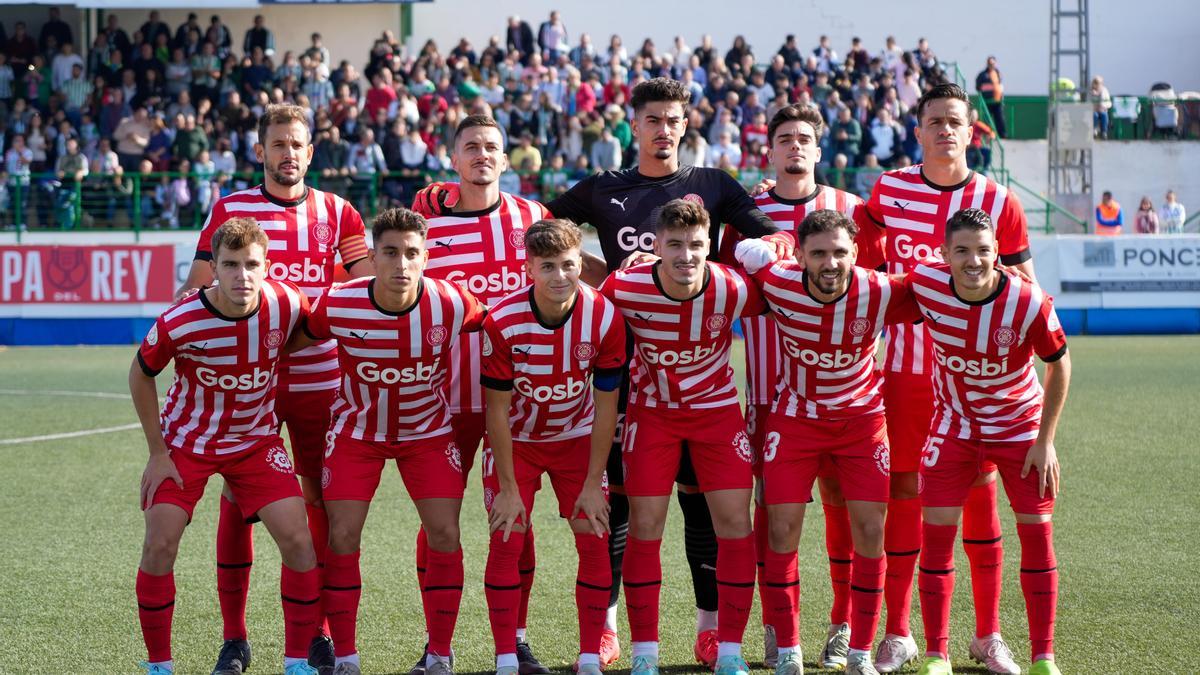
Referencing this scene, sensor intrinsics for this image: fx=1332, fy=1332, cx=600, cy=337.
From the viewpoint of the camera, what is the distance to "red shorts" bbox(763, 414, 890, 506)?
16.4 feet

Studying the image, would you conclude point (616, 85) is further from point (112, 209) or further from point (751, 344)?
point (751, 344)

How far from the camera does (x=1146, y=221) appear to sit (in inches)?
852

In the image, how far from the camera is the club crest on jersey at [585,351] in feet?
16.3

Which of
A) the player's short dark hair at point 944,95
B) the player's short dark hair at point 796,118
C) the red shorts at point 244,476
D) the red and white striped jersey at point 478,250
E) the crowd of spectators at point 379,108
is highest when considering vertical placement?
the crowd of spectators at point 379,108

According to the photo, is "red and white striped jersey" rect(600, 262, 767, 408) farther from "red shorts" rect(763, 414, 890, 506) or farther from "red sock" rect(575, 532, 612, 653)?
"red sock" rect(575, 532, 612, 653)

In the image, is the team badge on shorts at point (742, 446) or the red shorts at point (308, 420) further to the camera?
the red shorts at point (308, 420)

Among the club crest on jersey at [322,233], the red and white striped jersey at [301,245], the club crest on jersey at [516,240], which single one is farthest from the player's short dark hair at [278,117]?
the club crest on jersey at [516,240]

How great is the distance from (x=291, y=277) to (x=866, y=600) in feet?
8.61

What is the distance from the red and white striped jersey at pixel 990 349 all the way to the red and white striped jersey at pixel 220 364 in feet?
7.82

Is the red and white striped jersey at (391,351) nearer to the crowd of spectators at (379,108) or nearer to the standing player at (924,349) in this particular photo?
the standing player at (924,349)

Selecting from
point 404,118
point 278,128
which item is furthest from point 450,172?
point 278,128

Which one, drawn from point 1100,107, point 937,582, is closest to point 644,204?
point 937,582

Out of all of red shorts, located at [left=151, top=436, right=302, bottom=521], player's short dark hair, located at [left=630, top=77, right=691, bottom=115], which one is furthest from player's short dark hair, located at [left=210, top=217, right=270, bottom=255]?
player's short dark hair, located at [left=630, top=77, right=691, bottom=115]

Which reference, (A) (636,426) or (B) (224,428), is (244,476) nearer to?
(B) (224,428)
